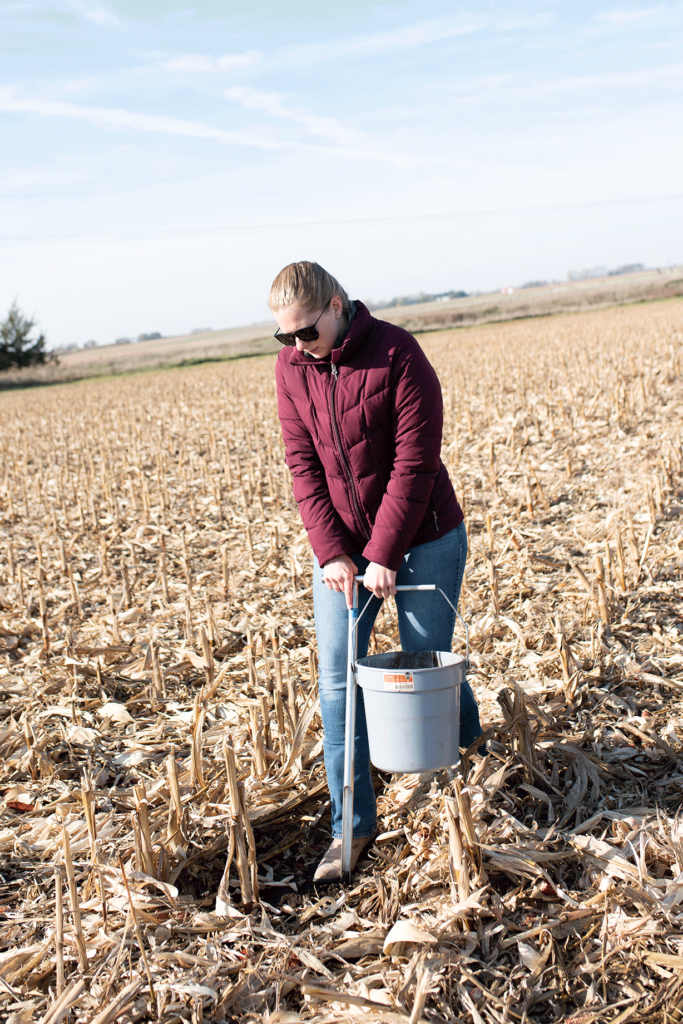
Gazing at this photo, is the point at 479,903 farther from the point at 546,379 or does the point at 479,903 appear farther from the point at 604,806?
the point at 546,379

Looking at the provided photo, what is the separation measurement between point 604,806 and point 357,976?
130cm

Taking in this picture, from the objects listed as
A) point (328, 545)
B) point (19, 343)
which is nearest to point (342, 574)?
point (328, 545)

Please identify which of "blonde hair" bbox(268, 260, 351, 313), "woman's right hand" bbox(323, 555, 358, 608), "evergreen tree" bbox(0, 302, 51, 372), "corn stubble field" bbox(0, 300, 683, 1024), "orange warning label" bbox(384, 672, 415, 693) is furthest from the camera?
"evergreen tree" bbox(0, 302, 51, 372)

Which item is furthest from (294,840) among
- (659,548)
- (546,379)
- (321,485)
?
(546,379)

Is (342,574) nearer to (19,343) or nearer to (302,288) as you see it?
(302,288)

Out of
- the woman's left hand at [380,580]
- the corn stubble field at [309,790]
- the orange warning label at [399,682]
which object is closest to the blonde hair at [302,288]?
the woman's left hand at [380,580]

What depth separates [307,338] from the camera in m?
2.76

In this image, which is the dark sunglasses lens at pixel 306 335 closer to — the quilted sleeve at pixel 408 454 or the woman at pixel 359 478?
the woman at pixel 359 478

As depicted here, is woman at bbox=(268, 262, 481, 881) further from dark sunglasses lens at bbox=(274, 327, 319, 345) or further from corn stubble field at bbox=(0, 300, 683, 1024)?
corn stubble field at bbox=(0, 300, 683, 1024)

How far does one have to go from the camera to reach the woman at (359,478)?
279cm

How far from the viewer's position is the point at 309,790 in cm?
362

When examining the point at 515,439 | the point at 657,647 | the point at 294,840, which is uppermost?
the point at 515,439

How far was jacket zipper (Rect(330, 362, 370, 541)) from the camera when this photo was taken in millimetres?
2877

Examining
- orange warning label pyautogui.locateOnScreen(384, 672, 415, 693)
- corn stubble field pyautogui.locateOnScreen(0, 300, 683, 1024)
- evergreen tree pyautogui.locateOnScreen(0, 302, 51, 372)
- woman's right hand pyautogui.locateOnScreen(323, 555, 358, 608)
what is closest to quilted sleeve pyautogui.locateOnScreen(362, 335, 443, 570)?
woman's right hand pyautogui.locateOnScreen(323, 555, 358, 608)
